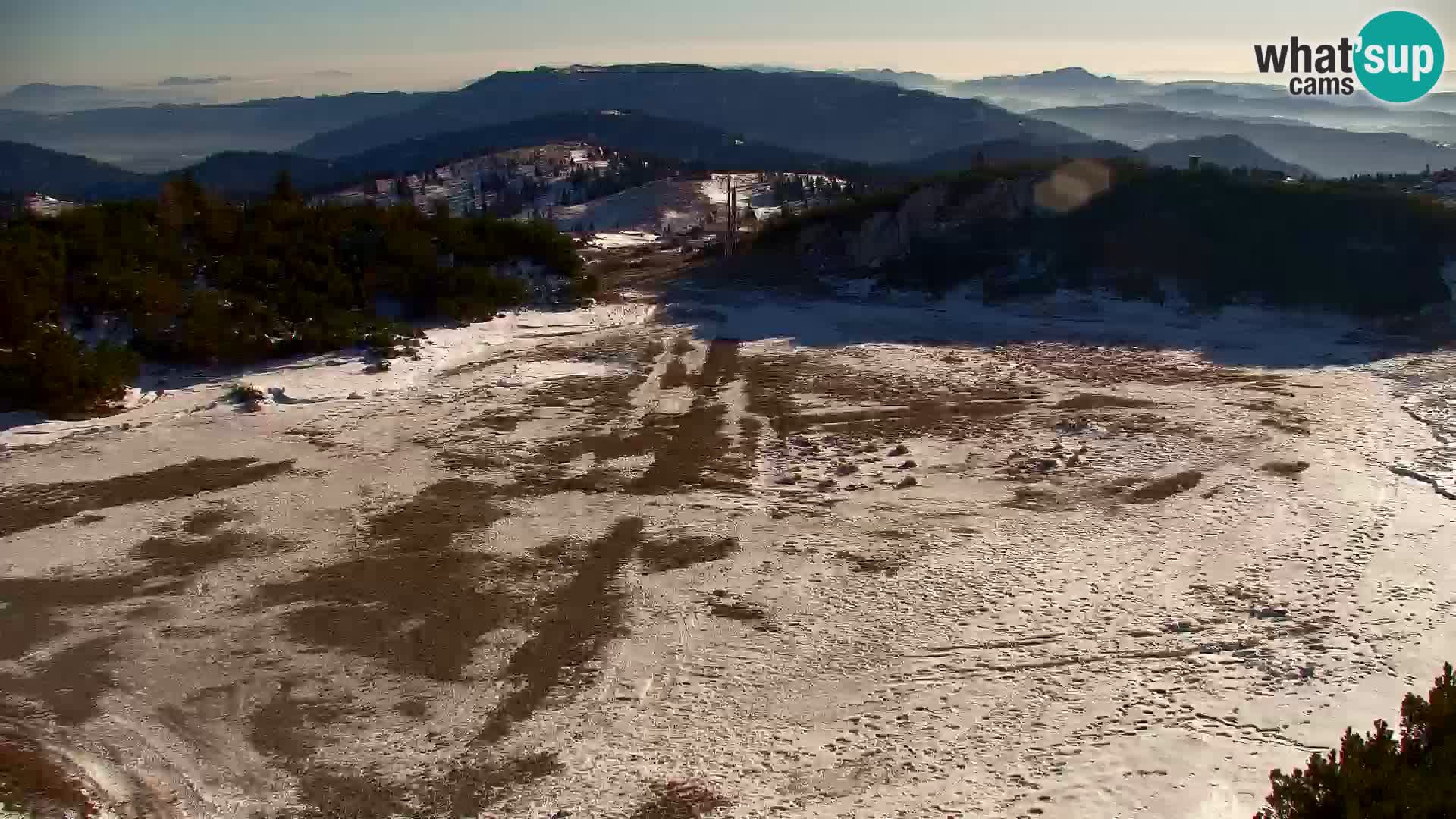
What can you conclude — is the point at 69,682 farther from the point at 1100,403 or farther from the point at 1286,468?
the point at 1100,403

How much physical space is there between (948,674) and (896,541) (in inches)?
142

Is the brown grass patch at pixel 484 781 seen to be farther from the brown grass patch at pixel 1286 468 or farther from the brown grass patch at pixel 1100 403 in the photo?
the brown grass patch at pixel 1100 403

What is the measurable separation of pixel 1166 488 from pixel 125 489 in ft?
57.7

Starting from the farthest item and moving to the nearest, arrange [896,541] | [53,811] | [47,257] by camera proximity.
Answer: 1. [47,257]
2. [896,541]
3. [53,811]

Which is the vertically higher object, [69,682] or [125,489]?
[125,489]

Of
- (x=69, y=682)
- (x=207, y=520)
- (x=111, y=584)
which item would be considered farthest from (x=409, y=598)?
(x=207, y=520)

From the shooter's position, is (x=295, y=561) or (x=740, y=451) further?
(x=740, y=451)

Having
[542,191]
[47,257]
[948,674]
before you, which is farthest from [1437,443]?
[542,191]

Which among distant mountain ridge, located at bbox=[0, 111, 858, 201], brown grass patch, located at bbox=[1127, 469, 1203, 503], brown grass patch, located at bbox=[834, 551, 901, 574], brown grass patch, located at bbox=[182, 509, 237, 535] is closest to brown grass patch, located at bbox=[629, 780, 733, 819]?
brown grass patch, located at bbox=[834, 551, 901, 574]

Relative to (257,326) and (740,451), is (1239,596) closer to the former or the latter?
(740,451)

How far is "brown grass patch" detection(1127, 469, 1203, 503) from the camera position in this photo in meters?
15.8

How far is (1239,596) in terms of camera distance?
12.4m

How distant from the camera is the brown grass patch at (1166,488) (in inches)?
623

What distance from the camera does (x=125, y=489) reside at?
16.4 meters
